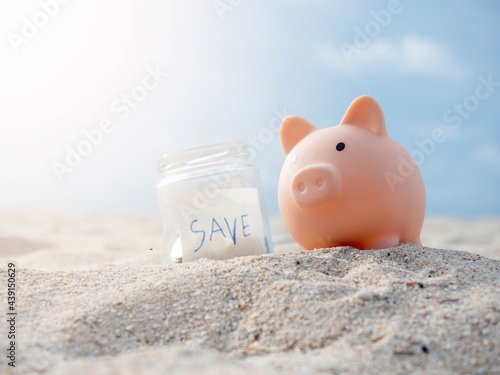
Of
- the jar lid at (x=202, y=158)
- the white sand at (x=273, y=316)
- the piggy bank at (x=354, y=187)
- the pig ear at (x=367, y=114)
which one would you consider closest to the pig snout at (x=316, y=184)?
the piggy bank at (x=354, y=187)

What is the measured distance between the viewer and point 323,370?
48.6 inches

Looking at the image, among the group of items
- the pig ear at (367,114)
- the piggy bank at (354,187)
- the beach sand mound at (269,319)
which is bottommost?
the beach sand mound at (269,319)

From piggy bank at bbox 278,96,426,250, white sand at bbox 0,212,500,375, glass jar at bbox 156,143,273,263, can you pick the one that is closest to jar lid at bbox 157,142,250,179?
glass jar at bbox 156,143,273,263

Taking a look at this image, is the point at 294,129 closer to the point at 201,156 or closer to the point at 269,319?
the point at 201,156

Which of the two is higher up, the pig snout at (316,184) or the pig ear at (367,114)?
the pig ear at (367,114)

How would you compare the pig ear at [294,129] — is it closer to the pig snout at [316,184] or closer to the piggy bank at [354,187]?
the piggy bank at [354,187]

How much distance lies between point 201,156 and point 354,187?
3.51 feet

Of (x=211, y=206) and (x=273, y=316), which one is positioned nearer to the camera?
Answer: (x=273, y=316)

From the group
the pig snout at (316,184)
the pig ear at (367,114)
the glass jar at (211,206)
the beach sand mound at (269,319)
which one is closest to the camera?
the beach sand mound at (269,319)

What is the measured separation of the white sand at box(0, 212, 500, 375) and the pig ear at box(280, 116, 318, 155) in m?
0.76

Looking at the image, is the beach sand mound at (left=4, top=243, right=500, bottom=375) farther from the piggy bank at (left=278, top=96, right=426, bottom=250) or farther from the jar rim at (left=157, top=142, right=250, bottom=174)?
the jar rim at (left=157, top=142, right=250, bottom=174)

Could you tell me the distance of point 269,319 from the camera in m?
1.57

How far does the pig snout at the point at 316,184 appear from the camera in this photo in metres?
2.23

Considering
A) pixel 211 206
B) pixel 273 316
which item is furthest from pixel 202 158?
pixel 273 316
